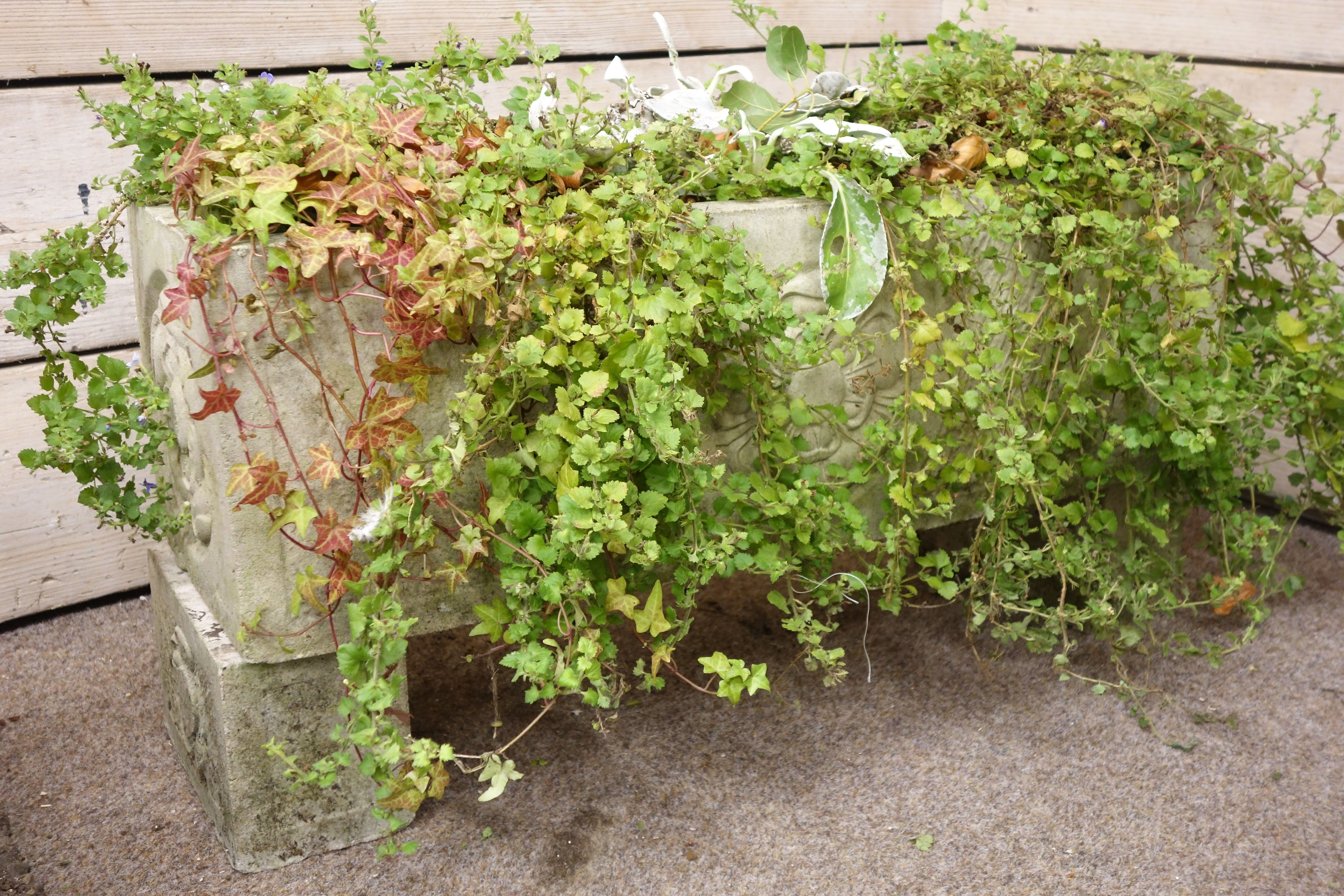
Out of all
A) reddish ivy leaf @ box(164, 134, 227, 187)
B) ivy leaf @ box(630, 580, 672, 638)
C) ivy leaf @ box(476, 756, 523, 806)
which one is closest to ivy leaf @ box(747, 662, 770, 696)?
ivy leaf @ box(630, 580, 672, 638)

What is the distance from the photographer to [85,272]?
1.31 meters

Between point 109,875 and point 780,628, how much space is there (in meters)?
1.10

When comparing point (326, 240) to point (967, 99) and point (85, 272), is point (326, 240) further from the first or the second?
point (967, 99)

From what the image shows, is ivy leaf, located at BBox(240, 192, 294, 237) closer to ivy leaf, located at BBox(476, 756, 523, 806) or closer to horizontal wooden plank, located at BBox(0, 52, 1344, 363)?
ivy leaf, located at BBox(476, 756, 523, 806)

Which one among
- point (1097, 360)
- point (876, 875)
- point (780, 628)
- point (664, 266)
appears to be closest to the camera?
point (664, 266)

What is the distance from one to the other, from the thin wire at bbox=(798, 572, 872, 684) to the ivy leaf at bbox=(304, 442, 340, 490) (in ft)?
1.92

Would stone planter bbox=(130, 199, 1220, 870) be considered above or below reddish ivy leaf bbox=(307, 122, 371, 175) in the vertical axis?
below

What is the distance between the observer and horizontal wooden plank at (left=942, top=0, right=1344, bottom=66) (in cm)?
225

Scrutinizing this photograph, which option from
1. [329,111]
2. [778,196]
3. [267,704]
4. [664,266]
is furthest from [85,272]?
[778,196]

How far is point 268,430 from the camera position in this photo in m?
1.15

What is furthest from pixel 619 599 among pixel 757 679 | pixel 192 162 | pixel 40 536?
pixel 40 536

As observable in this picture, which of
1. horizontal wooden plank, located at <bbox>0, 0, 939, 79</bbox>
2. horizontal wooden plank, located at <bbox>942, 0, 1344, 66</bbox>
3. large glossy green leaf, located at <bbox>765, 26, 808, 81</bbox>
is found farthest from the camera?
horizontal wooden plank, located at <bbox>942, 0, 1344, 66</bbox>

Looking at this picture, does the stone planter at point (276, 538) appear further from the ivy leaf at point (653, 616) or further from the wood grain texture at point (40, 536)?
the wood grain texture at point (40, 536)

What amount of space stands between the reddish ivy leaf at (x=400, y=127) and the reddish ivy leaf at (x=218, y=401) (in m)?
0.33
